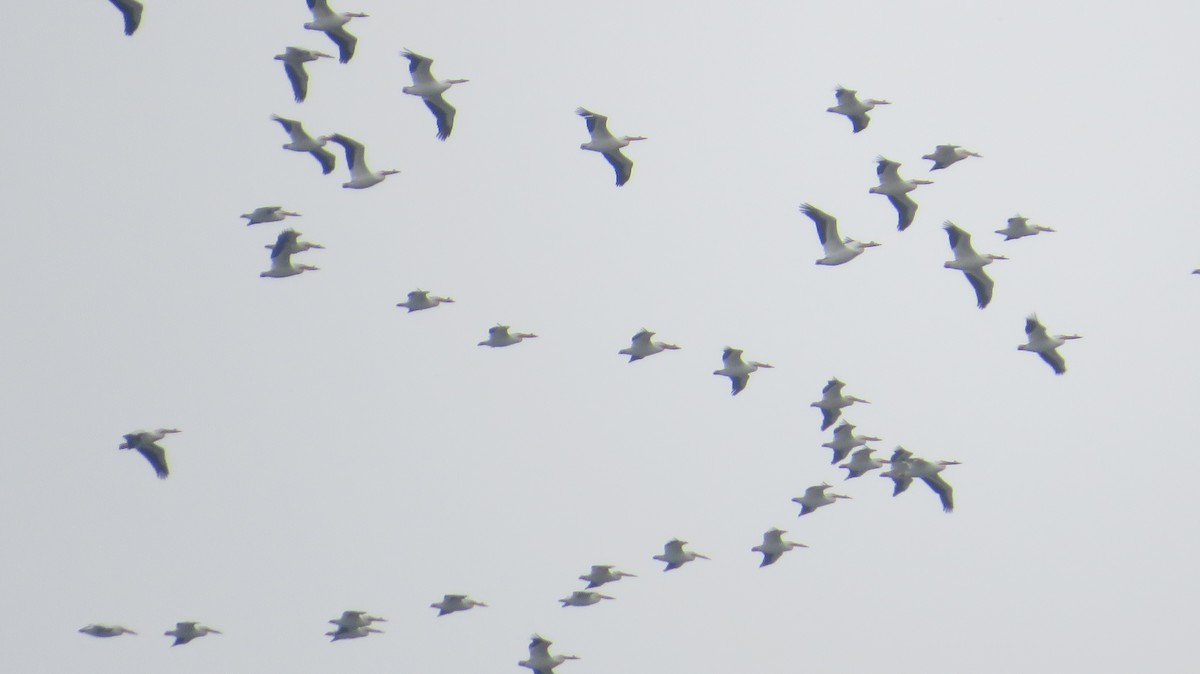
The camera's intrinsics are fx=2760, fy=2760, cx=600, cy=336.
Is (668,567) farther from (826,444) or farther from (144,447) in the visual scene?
(144,447)

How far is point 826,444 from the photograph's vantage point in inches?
1951

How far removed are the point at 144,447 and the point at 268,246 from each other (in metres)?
4.10

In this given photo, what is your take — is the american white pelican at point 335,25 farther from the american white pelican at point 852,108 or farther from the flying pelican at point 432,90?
the american white pelican at point 852,108

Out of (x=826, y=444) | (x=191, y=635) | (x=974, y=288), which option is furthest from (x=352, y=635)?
(x=974, y=288)

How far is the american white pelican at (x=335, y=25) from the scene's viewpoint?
45156 millimetres

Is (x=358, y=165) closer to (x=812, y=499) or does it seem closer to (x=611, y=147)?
(x=611, y=147)

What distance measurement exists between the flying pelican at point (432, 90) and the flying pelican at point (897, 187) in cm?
720

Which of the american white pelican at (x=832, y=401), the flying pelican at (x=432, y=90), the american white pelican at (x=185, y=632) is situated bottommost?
the american white pelican at (x=185, y=632)

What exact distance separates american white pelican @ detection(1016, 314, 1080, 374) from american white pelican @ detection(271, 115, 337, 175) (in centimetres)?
1221

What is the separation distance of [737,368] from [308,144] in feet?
29.4

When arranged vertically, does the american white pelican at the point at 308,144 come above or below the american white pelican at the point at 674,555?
above

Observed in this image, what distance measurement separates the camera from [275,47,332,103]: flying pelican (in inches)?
1817

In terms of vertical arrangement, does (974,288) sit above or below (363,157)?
below

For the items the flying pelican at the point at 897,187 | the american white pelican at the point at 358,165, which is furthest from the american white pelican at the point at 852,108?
the american white pelican at the point at 358,165
